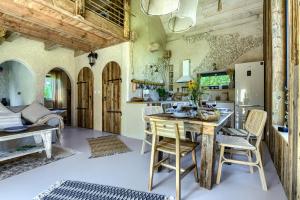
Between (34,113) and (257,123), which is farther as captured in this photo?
(34,113)

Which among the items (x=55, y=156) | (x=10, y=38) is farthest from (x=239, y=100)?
(x=10, y=38)

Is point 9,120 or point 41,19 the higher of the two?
point 41,19

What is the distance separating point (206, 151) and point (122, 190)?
110 cm

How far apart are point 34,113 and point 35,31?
223 centimetres

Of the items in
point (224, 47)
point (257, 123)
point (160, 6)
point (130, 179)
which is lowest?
point (130, 179)

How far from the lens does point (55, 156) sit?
3.21 metres

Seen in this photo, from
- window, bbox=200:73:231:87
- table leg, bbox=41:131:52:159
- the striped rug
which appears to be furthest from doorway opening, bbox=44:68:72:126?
the striped rug

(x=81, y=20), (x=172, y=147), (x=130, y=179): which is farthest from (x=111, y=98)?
(x=172, y=147)

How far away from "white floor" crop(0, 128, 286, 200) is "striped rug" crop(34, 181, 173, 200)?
12cm

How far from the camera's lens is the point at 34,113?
4.37 metres

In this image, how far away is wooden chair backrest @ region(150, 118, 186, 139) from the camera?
1853 millimetres

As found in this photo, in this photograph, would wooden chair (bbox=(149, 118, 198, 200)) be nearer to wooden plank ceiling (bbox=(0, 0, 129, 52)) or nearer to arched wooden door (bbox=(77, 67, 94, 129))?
wooden plank ceiling (bbox=(0, 0, 129, 52))

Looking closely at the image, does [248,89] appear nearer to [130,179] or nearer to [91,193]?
[130,179]

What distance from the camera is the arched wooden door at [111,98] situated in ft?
17.5
